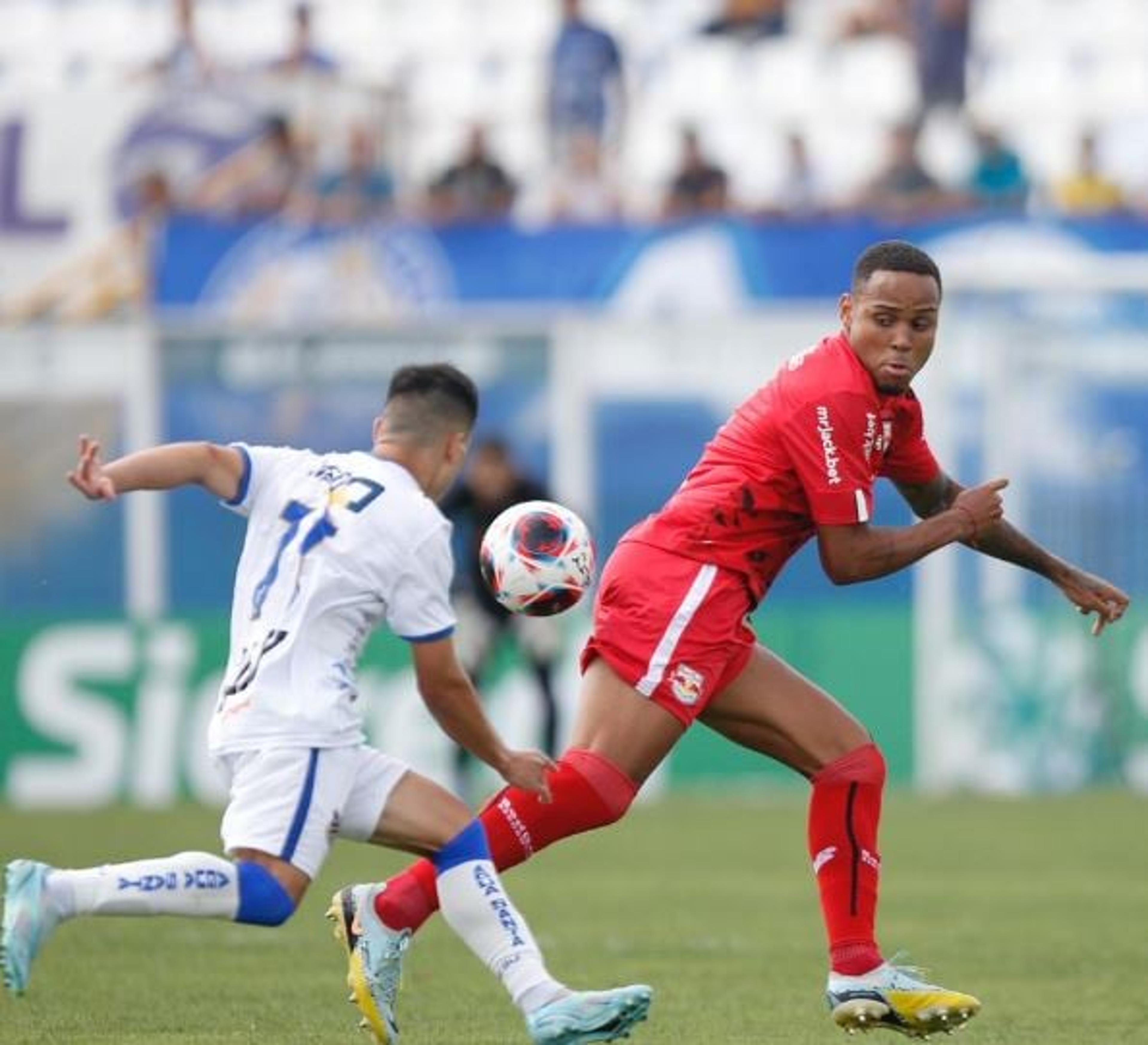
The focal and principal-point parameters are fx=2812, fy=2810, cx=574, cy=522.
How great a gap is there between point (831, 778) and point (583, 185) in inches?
566

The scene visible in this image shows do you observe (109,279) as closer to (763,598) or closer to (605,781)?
(763,598)

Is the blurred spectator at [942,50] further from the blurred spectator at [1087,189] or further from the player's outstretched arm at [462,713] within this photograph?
the player's outstretched arm at [462,713]

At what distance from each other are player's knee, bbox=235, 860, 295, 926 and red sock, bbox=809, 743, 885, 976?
192cm

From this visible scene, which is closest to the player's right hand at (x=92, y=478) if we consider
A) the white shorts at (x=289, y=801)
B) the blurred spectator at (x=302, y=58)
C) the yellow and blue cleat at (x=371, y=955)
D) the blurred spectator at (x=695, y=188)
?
the white shorts at (x=289, y=801)

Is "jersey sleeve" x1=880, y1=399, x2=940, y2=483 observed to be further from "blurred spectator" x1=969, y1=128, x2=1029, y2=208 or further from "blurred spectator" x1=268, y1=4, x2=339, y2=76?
"blurred spectator" x1=268, y1=4, x2=339, y2=76

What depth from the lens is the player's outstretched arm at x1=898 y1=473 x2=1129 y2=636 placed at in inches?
355

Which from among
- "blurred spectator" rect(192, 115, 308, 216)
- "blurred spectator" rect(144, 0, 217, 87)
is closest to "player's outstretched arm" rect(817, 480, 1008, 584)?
"blurred spectator" rect(192, 115, 308, 216)

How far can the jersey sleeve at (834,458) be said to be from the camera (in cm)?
849

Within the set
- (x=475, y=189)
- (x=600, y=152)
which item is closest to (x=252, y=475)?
(x=475, y=189)

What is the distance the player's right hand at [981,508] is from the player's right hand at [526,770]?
1.59 metres

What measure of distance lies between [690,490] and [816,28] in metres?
16.8

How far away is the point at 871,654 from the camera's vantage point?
20922 millimetres

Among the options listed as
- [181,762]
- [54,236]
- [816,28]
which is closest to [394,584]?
[181,762]

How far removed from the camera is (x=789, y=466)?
8.68m
